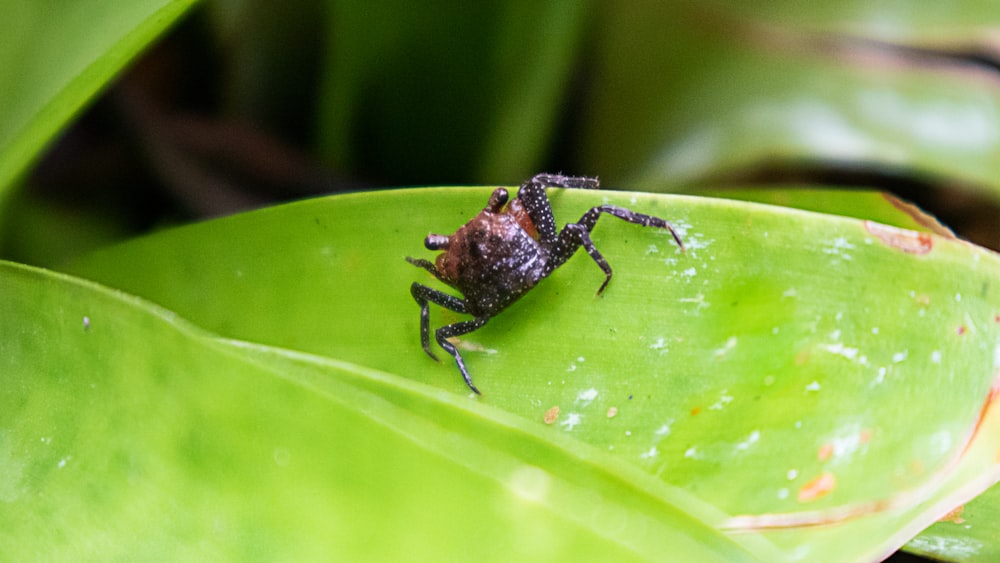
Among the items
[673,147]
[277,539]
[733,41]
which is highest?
[733,41]

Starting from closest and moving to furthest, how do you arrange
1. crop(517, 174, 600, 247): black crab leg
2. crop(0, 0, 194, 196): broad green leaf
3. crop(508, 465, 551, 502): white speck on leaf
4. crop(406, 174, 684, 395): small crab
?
1. crop(508, 465, 551, 502): white speck on leaf
2. crop(0, 0, 194, 196): broad green leaf
3. crop(406, 174, 684, 395): small crab
4. crop(517, 174, 600, 247): black crab leg

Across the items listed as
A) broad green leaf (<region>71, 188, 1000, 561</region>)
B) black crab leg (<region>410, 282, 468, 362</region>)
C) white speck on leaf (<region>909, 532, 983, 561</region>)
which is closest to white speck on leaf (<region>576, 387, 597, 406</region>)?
broad green leaf (<region>71, 188, 1000, 561</region>)

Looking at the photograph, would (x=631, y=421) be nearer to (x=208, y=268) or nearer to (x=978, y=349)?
(x=978, y=349)

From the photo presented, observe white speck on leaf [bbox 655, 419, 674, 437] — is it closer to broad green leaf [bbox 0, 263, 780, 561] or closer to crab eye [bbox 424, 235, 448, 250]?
broad green leaf [bbox 0, 263, 780, 561]

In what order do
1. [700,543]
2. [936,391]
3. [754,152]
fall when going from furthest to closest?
1. [754,152]
2. [936,391]
3. [700,543]

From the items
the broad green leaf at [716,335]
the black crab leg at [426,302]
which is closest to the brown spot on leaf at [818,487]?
the broad green leaf at [716,335]

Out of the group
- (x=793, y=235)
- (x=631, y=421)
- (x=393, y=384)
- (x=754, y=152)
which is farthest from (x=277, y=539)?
(x=754, y=152)

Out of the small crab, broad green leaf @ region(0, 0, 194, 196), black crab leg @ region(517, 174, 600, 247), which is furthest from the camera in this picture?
black crab leg @ region(517, 174, 600, 247)
